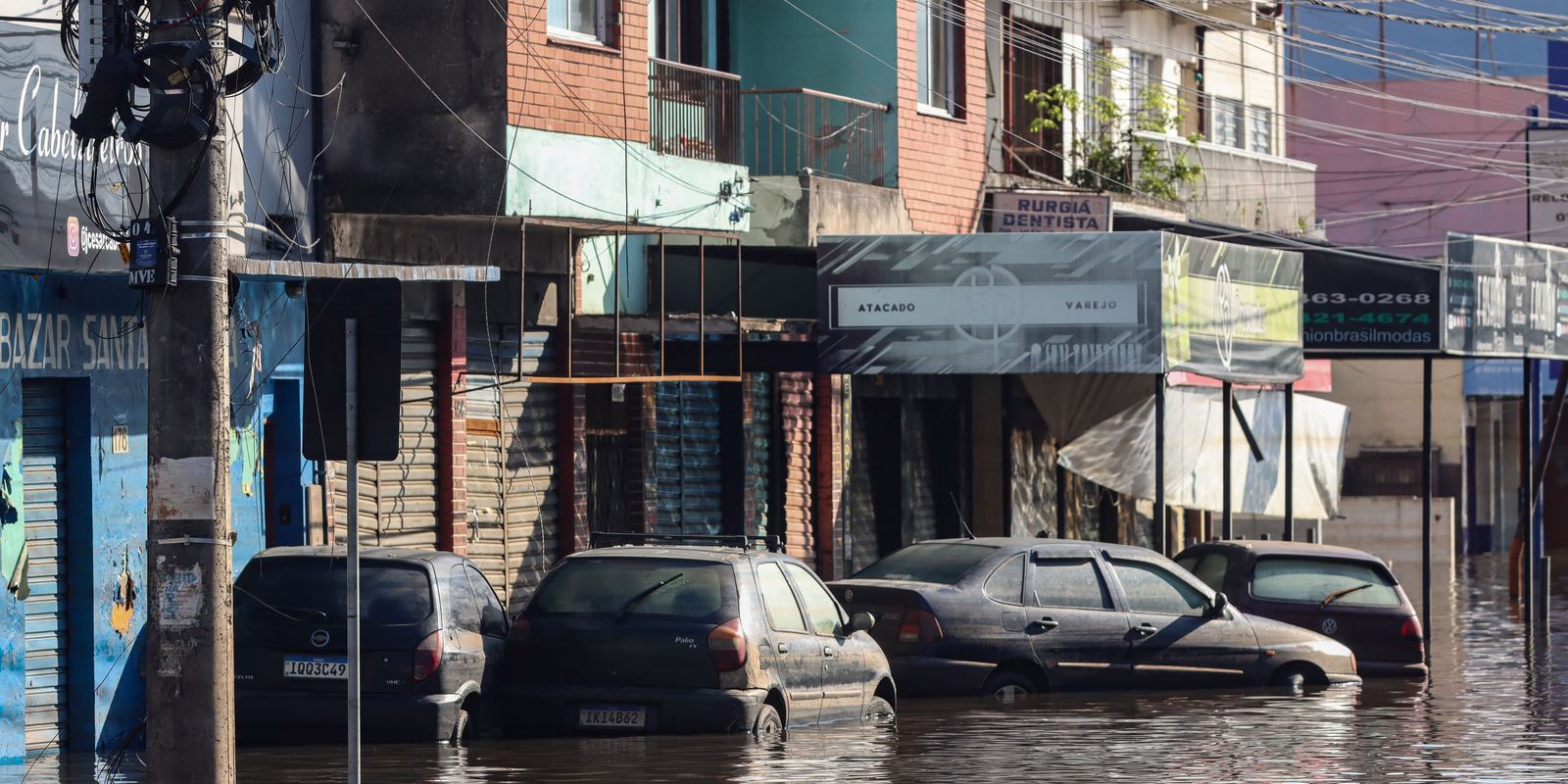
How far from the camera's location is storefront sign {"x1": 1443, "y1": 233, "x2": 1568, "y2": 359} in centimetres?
2642

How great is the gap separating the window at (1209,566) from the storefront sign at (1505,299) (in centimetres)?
597

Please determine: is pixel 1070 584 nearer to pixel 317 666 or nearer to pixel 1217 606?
pixel 1217 606

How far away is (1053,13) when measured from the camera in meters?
31.7

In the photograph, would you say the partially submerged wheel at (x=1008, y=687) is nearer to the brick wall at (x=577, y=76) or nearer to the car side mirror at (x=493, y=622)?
the car side mirror at (x=493, y=622)

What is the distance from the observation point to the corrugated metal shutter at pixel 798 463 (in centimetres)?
2536

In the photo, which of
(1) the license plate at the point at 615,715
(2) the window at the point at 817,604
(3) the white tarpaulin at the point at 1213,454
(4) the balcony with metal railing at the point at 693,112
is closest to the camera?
(1) the license plate at the point at 615,715

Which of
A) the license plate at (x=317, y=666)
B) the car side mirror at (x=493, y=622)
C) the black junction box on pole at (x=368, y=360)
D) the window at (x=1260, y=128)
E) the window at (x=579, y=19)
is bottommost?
the license plate at (x=317, y=666)

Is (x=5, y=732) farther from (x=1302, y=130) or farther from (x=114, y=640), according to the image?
(x=1302, y=130)

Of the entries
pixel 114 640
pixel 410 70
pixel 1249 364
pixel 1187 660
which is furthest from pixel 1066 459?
pixel 114 640

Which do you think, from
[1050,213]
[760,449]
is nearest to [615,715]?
[760,449]

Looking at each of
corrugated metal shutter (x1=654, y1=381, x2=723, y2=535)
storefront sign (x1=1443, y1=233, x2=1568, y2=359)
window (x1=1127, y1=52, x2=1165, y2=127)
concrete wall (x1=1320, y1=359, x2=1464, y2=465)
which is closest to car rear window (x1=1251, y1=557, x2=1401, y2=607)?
corrugated metal shutter (x1=654, y1=381, x2=723, y2=535)

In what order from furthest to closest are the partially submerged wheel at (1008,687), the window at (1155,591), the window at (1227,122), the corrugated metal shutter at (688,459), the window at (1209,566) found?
the window at (1227,122)
the corrugated metal shutter at (688,459)
the window at (1209,566)
the window at (1155,591)
the partially submerged wheel at (1008,687)

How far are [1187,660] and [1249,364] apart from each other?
5871 mm

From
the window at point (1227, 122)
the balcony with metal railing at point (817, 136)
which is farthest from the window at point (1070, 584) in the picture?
the window at point (1227, 122)
